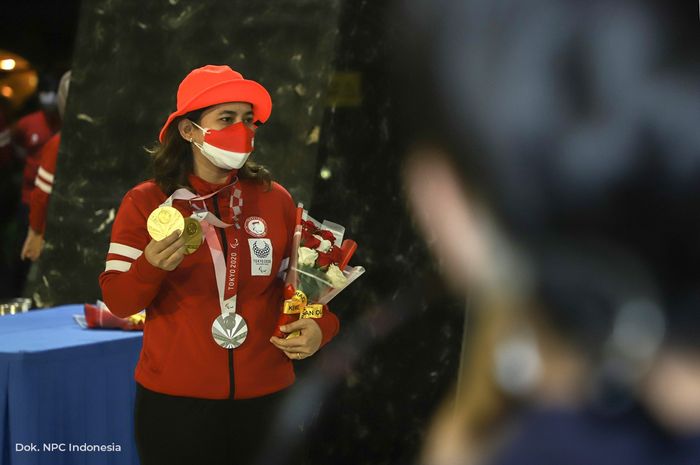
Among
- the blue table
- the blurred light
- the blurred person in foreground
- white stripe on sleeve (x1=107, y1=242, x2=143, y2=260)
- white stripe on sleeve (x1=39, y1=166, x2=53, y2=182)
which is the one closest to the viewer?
white stripe on sleeve (x1=107, y1=242, x2=143, y2=260)

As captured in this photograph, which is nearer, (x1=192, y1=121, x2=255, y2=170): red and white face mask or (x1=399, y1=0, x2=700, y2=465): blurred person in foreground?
(x1=192, y1=121, x2=255, y2=170): red and white face mask

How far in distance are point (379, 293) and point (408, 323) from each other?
15 centimetres

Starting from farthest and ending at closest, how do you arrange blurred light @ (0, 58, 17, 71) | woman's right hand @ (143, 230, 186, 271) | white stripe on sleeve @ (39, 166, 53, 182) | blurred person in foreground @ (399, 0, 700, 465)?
blurred light @ (0, 58, 17, 71) < white stripe on sleeve @ (39, 166, 53, 182) < blurred person in foreground @ (399, 0, 700, 465) < woman's right hand @ (143, 230, 186, 271)

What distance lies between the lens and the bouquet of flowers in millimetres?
2475

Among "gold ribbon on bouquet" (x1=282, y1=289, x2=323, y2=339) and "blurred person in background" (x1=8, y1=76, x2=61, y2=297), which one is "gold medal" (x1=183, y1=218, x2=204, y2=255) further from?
"blurred person in background" (x1=8, y1=76, x2=61, y2=297)

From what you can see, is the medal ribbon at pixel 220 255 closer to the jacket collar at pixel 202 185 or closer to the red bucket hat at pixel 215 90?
the jacket collar at pixel 202 185

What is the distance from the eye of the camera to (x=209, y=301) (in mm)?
2461

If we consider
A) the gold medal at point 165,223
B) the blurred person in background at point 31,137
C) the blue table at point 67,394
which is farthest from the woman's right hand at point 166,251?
the blurred person in background at point 31,137

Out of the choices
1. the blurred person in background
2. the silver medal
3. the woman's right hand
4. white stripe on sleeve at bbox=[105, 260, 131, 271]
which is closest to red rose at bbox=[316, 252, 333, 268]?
the silver medal

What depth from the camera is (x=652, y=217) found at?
2666 millimetres

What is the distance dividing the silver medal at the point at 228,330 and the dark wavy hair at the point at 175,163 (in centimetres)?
31

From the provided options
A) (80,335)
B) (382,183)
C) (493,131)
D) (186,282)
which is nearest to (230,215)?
(186,282)

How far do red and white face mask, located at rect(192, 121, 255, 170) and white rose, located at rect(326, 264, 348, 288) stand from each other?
31 centimetres

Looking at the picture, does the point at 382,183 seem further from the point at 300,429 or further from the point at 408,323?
the point at 300,429
